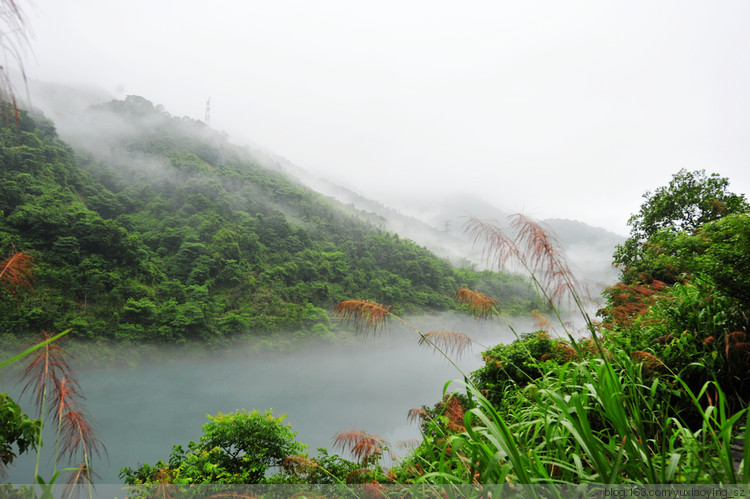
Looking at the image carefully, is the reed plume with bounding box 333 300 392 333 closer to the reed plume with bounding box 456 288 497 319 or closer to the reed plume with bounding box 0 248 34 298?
the reed plume with bounding box 456 288 497 319

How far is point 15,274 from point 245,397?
59.4 feet

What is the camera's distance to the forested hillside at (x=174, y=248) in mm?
18188

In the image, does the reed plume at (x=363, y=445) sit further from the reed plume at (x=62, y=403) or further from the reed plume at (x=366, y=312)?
the reed plume at (x=62, y=403)

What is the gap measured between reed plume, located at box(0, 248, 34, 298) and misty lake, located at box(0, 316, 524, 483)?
9369 millimetres

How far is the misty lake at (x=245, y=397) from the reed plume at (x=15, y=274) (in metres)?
9.37

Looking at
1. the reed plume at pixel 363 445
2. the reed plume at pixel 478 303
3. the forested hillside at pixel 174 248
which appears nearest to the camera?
the reed plume at pixel 478 303

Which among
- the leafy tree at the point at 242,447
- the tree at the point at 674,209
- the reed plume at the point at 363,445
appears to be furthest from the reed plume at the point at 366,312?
the tree at the point at 674,209

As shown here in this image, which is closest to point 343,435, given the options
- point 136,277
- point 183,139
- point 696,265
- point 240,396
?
point 696,265

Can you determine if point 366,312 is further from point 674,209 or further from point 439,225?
point 439,225

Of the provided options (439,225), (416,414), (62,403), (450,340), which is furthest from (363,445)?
(439,225)

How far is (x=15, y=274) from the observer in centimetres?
127

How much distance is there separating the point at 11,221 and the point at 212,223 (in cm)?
1367

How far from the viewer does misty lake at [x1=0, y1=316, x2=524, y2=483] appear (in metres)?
11.9

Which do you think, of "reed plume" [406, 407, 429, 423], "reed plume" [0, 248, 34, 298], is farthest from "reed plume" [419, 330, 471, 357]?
"reed plume" [0, 248, 34, 298]
